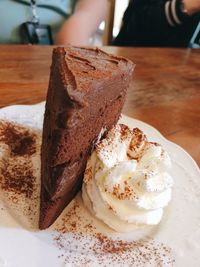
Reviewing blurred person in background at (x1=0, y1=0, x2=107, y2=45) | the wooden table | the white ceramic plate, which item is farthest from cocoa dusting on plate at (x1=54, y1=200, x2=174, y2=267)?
blurred person in background at (x1=0, y1=0, x2=107, y2=45)

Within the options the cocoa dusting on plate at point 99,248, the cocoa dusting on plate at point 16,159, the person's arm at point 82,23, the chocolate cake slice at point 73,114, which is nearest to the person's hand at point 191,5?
the person's arm at point 82,23

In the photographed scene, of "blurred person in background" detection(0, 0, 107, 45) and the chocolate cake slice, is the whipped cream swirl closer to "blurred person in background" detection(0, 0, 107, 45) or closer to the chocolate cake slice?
the chocolate cake slice

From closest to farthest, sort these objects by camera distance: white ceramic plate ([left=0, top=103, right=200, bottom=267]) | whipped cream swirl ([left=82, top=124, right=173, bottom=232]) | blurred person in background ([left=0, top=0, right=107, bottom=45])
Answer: white ceramic plate ([left=0, top=103, right=200, bottom=267]) < whipped cream swirl ([left=82, top=124, right=173, bottom=232]) < blurred person in background ([left=0, top=0, right=107, bottom=45])

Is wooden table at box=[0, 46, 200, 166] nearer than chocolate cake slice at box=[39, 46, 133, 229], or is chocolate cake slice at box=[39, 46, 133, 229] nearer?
chocolate cake slice at box=[39, 46, 133, 229]

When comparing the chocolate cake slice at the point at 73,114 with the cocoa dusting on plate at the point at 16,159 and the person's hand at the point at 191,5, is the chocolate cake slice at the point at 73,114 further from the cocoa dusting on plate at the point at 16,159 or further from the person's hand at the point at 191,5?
the person's hand at the point at 191,5

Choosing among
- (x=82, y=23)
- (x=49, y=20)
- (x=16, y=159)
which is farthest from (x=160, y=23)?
(x=16, y=159)

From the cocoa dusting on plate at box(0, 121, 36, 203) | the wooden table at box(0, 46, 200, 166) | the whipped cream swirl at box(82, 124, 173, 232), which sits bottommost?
the wooden table at box(0, 46, 200, 166)

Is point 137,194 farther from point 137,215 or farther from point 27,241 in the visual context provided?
point 27,241
